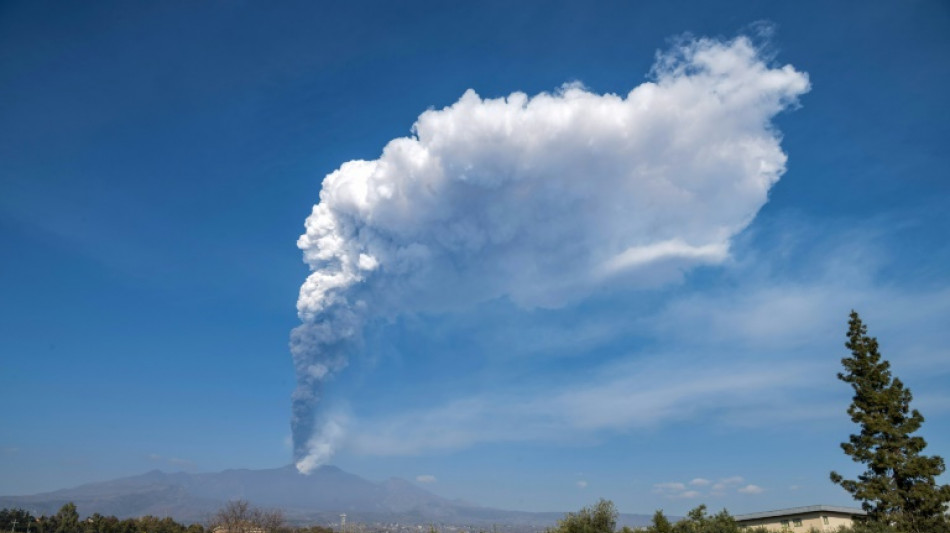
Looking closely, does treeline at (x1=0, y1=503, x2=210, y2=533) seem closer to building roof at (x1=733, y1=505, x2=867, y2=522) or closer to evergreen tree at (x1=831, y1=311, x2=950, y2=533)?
building roof at (x1=733, y1=505, x2=867, y2=522)

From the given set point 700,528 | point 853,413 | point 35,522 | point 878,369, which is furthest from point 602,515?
point 35,522

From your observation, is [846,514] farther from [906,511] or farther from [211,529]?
[211,529]

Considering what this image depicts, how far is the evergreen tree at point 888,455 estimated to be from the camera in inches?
1470

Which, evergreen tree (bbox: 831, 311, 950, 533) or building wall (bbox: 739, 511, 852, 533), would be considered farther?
building wall (bbox: 739, 511, 852, 533)

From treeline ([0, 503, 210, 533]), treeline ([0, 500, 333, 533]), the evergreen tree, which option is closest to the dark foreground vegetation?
the evergreen tree

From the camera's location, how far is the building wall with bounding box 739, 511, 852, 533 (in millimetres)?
54719

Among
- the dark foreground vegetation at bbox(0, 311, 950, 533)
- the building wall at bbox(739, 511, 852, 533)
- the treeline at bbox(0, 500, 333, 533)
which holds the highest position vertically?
the dark foreground vegetation at bbox(0, 311, 950, 533)

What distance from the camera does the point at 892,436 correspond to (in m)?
39.4

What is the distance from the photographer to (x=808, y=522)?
55781 millimetres

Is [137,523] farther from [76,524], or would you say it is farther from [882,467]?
[882,467]

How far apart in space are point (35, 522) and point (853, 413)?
142115 millimetres

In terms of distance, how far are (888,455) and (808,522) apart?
21.3 m

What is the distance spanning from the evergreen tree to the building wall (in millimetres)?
17195

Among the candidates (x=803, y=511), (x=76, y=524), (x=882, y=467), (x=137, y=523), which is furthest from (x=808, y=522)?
(x=76, y=524)
